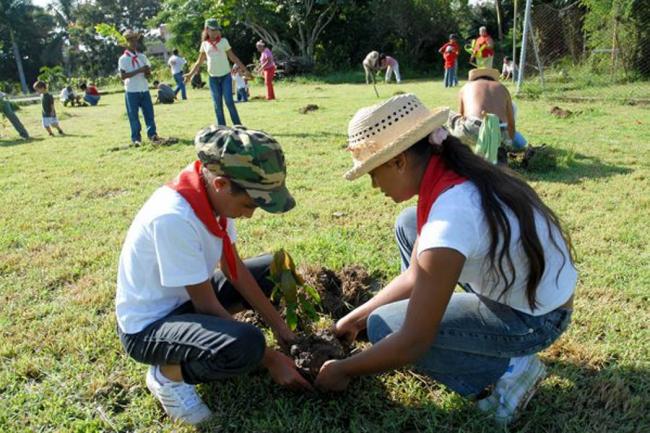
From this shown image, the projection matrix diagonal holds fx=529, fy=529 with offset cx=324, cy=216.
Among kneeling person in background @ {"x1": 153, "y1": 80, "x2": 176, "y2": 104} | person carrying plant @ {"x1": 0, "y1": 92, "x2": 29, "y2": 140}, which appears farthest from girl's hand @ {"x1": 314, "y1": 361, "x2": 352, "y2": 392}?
kneeling person in background @ {"x1": 153, "y1": 80, "x2": 176, "y2": 104}

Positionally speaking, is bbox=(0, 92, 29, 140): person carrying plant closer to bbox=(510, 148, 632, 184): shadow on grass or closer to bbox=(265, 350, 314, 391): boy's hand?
bbox=(510, 148, 632, 184): shadow on grass

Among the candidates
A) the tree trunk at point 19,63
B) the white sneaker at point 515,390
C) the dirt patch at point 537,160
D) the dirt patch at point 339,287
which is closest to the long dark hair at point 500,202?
the white sneaker at point 515,390

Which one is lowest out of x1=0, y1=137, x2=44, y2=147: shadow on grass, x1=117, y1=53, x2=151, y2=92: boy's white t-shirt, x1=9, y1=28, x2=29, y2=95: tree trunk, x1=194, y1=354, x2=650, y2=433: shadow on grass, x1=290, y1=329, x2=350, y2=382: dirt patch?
x1=194, y1=354, x2=650, y2=433: shadow on grass

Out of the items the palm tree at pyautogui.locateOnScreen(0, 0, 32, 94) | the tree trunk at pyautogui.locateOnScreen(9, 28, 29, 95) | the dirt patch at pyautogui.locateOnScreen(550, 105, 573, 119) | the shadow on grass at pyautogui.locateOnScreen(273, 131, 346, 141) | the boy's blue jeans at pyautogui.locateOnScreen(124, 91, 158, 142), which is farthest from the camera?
the palm tree at pyautogui.locateOnScreen(0, 0, 32, 94)

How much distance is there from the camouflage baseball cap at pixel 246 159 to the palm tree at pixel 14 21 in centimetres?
5660

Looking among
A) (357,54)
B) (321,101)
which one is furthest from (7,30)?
(321,101)

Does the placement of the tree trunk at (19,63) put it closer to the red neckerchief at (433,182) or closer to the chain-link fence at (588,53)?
the chain-link fence at (588,53)

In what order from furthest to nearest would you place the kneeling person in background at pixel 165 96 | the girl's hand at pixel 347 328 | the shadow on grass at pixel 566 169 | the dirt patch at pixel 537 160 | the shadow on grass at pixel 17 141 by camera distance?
the kneeling person in background at pixel 165 96, the shadow on grass at pixel 17 141, the dirt patch at pixel 537 160, the shadow on grass at pixel 566 169, the girl's hand at pixel 347 328

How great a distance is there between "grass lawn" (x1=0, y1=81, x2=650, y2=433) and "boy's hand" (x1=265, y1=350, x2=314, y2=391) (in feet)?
0.30

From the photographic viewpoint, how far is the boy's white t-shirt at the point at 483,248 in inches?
61.2

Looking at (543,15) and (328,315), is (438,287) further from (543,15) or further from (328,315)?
(543,15)

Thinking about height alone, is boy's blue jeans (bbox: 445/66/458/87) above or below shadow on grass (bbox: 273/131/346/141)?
above

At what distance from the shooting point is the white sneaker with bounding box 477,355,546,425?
197 centimetres

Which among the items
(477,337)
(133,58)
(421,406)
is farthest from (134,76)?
(477,337)
